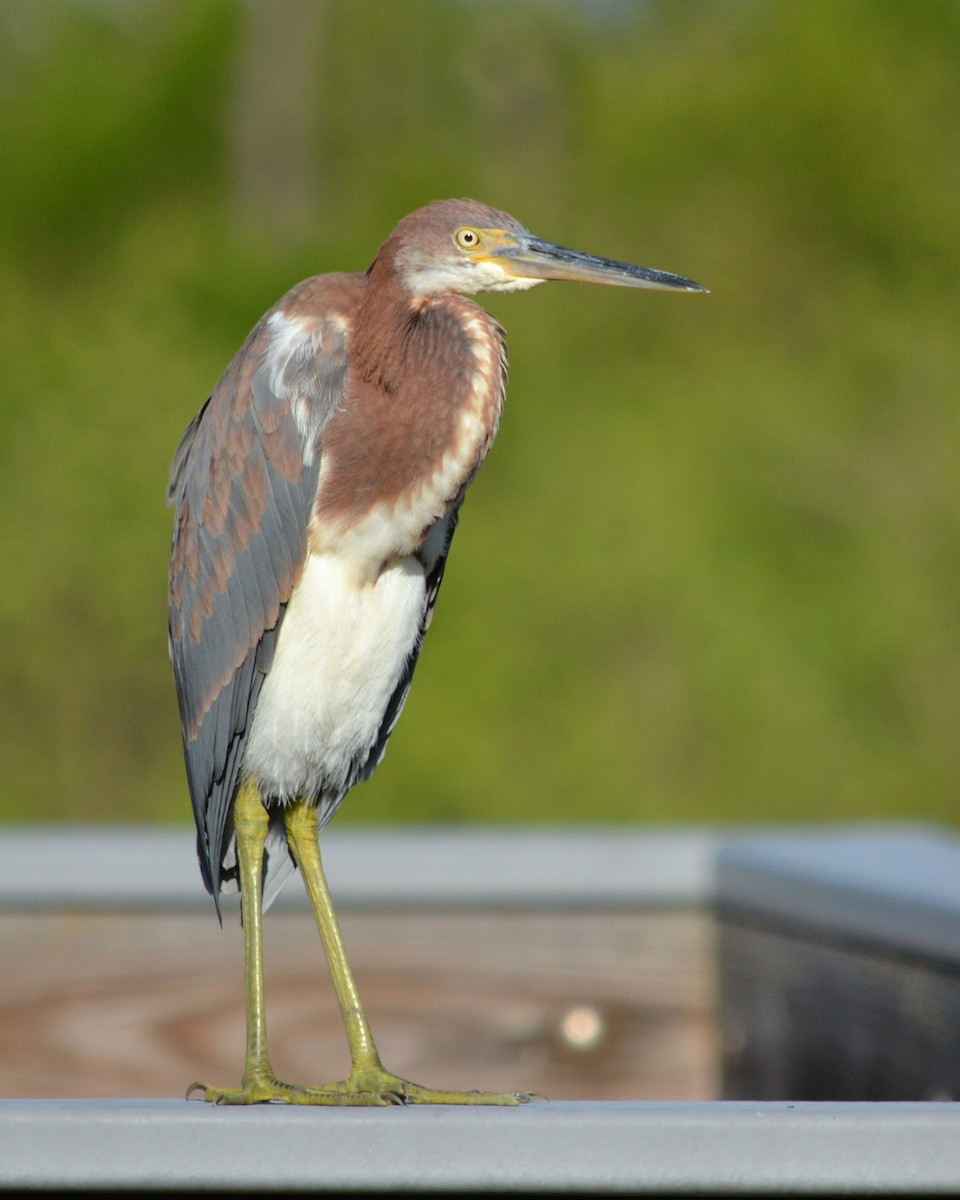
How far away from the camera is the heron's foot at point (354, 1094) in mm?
1458

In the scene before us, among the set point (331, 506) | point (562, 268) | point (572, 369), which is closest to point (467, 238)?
point (562, 268)

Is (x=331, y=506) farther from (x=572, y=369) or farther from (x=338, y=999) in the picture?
(x=572, y=369)

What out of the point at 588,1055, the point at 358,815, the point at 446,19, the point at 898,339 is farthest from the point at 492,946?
the point at 446,19

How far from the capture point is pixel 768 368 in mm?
7867

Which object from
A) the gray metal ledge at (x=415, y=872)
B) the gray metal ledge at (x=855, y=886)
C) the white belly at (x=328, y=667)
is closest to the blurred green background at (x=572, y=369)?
the gray metal ledge at (x=415, y=872)

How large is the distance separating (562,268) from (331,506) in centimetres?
35

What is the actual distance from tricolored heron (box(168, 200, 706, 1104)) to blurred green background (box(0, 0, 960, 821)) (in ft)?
12.4

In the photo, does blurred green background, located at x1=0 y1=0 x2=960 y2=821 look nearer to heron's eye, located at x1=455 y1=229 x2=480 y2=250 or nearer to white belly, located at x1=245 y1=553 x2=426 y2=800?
white belly, located at x1=245 y1=553 x2=426 y2=800

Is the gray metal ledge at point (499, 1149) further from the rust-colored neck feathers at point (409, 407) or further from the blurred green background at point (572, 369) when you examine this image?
the blurred green background at point (572, 369)

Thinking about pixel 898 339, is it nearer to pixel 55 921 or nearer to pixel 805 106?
pixel 805 106

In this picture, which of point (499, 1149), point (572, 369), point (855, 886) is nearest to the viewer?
point (499, 1149)

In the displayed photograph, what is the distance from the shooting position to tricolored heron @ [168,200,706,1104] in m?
1.70

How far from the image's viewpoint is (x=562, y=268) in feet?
5.70

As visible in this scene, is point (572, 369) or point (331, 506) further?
point (572, 369)
